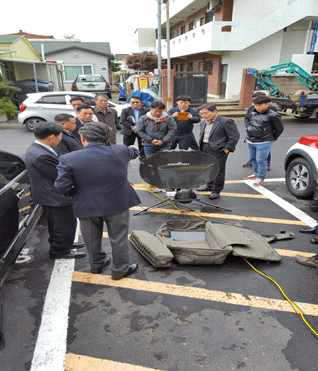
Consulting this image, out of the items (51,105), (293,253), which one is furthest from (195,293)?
(51,105)

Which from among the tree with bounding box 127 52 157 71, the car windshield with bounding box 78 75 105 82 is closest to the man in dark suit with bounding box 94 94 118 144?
the car windshield with bounding box 78 75 105 82

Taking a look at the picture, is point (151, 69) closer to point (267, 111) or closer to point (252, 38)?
point (252, 38)

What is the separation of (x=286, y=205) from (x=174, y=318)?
3.12 m

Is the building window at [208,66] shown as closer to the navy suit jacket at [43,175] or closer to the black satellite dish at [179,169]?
the black satellite dish at [179,169]

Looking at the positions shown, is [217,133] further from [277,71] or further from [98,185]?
[277,71]

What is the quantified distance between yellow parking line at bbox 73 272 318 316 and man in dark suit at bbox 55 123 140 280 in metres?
0.33

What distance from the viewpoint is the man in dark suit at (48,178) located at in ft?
9.48

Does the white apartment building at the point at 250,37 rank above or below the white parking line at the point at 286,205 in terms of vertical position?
above

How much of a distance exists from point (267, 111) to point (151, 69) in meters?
32.9

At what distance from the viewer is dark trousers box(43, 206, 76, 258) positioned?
316 cm

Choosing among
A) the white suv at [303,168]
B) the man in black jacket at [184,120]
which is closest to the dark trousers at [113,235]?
the man in black jacket at [184,120]

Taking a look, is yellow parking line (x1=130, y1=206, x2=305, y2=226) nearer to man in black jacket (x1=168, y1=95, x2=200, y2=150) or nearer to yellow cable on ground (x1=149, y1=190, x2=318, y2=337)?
yellow cable on ground (x1=149, y1=190, x2=318, y2=337)

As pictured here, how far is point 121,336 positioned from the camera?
7.86ft

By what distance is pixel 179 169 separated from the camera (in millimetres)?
4203
